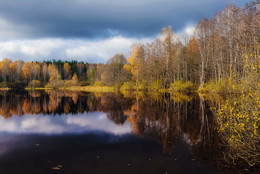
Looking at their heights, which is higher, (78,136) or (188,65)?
(188,65)

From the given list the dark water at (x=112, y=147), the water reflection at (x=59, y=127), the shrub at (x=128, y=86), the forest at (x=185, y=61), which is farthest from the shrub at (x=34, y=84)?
the dark water at (x=112, y=147)

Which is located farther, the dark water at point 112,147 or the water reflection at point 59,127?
the water reflection at point 59,127

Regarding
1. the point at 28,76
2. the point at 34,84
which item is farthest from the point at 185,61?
the point at 28,76

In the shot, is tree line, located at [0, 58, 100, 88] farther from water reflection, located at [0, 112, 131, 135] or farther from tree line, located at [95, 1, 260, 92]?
water reflection, located at [0, 112, 131, 135]

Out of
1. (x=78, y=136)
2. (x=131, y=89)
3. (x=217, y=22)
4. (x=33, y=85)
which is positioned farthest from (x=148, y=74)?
(x=33, y=85)

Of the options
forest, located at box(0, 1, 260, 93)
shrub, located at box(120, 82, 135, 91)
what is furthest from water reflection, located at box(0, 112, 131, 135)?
shrub, located at box(120, 82, 135, 91)

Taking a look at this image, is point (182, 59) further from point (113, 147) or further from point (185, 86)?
point (113, 147)

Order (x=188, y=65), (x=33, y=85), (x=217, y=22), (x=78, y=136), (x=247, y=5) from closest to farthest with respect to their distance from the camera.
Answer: (x=247, y=5), (x=78, y=136), (x=217, y=22), (x=188, y=65), (x=33, y=85)

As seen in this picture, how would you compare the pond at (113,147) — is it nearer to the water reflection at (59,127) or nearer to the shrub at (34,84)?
the water reflection at (59,127)

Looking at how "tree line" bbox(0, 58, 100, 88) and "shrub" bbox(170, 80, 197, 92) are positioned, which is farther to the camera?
"tree line" bbox(0, 58, 100, 88)

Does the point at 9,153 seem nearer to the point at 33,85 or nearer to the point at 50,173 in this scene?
the point at 50,173

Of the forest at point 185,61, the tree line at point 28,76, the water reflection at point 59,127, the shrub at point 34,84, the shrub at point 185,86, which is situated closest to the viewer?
the water reflection at point 59,127

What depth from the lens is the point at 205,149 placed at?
804 centimetres

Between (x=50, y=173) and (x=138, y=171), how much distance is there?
2835mm
